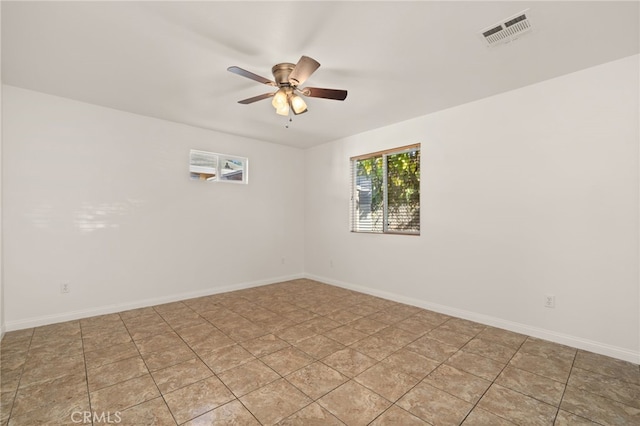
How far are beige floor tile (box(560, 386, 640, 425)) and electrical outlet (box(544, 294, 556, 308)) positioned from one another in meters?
0.97

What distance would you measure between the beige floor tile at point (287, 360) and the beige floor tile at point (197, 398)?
0.43m

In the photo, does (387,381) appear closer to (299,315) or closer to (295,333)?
(295,333)

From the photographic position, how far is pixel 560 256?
276cm

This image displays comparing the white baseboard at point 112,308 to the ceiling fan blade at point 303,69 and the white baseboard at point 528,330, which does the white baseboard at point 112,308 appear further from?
the ceiling fan blade at point 303,69

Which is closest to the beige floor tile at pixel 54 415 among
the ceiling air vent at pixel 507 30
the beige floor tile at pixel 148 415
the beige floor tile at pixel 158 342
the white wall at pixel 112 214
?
the beige floor tile at pixel 148 415

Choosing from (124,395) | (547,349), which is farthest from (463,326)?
(124,395)

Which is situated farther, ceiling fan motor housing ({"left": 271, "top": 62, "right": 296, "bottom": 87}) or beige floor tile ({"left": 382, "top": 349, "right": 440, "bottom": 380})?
ceiling fan motor housing ({"left": 271, "top": 62, "right": 296, "bottom": 87})

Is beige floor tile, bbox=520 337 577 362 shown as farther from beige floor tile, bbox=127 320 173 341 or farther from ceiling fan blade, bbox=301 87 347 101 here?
beige floor tile, bbox=127 320 173 341

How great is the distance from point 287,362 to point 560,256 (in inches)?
109

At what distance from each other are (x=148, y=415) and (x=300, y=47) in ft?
9.05

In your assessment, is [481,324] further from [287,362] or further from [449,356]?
[287,362]

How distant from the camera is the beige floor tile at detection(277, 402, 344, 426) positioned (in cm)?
167

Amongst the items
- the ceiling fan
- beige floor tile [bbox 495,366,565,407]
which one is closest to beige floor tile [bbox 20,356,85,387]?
the ceiling fan

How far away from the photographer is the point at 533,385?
205 centimetres
